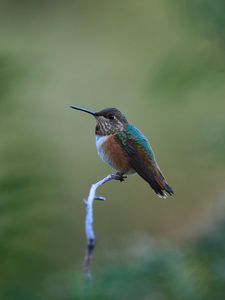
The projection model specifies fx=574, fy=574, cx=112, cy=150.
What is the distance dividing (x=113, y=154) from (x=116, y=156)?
0.04m

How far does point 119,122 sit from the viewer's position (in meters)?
3.06

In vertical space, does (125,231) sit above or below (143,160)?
below

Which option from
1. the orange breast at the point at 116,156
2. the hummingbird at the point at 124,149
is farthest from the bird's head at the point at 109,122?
the orange breast at the point at 116,156

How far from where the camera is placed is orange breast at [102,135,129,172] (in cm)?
278

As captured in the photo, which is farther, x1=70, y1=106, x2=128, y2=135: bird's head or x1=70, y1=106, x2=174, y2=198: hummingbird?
x1=70, y1=106, x2=128, y2=135: bird's head

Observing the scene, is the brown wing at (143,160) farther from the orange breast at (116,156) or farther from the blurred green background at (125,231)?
the blurred green background at (125,231)

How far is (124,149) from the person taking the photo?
2877mm

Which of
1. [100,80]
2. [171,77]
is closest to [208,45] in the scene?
[171,77]

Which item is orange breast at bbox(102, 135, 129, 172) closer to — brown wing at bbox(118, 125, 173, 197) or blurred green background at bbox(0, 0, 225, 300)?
brown wing at bbox(118, 125, 173, 197)

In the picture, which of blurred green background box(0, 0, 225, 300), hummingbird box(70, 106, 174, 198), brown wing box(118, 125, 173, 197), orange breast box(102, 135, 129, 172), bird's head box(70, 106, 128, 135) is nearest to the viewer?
blurred green background box(0, 0, 225, 300)

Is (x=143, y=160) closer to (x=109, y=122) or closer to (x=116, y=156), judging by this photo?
(x=116, y=156)

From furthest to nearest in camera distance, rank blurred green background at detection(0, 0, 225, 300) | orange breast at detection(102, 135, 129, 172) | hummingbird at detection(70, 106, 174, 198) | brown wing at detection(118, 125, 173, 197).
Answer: orange breast at detection(102, 135, 129, 172), hummingbird at detection(70, 106, 174, 198), brown wing at detection(118, 125, 173, 197), blurred green background at detection(0, 0, 225, 300)

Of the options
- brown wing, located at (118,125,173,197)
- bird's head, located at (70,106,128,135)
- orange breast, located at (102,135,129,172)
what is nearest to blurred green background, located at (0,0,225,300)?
brown wing, located at (118,125,173,197)

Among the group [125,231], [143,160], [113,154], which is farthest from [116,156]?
[125,231]
